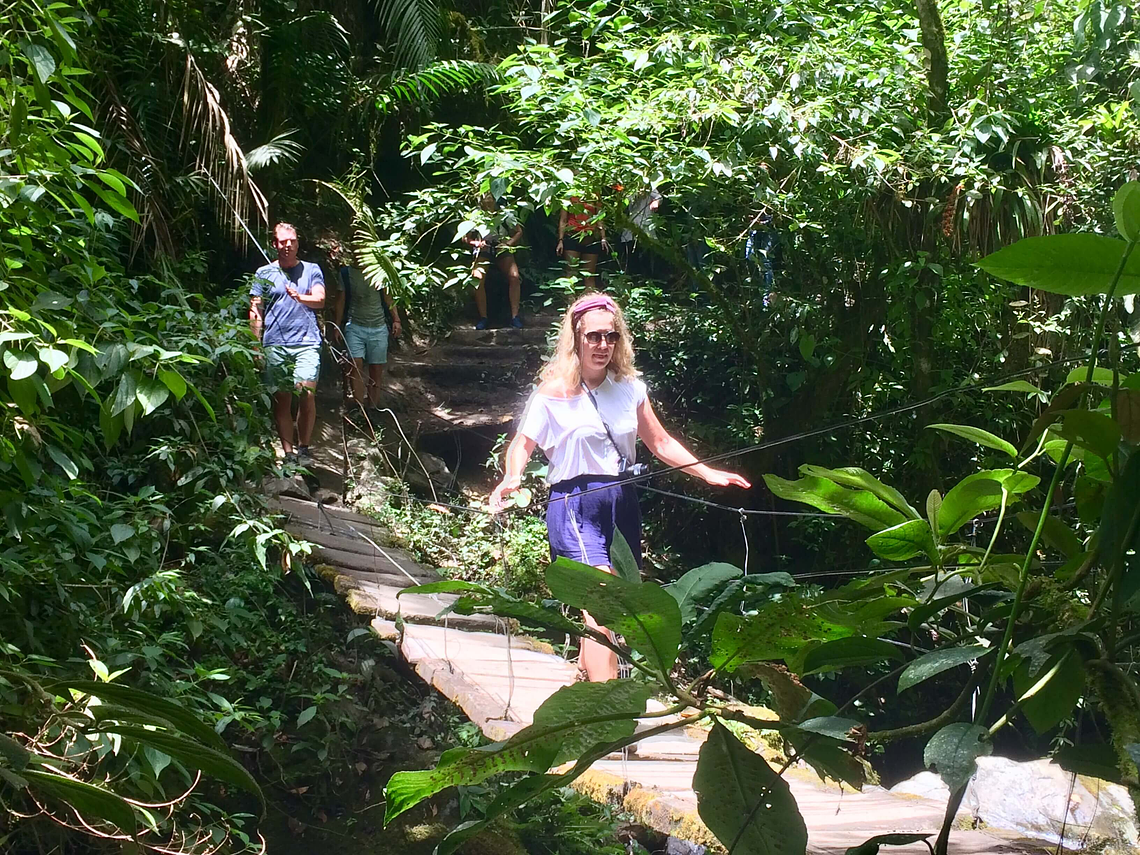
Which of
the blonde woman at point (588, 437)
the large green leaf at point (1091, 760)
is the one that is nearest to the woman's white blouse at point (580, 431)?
the blonde woman at point (588, 437)

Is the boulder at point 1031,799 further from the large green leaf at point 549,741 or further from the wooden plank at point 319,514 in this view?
the wooden plank at point 319,514

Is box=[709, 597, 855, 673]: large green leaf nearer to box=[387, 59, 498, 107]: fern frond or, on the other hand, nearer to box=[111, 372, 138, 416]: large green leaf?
box=[111, 372, 138, 416]: large green leaf

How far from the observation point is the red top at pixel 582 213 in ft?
15.8

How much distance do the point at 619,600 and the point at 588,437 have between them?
2574mm

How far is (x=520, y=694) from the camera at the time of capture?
3.13 m

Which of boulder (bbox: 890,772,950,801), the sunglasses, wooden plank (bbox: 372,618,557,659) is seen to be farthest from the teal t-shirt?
boulder (bbox: 890,772,950,801)

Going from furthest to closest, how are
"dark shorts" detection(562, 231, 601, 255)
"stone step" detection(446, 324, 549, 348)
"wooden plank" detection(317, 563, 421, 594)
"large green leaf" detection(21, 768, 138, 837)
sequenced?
"stone step" detection(446, 324, 549, 348) → "dark shorts" detection(562, 231, 601, 255) → "wooden plank" detection(317, 563, 421, 594) → "large green leaf" detection(21, 768, 138, 837)

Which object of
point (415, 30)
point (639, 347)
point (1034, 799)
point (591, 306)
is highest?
point (415, 30)

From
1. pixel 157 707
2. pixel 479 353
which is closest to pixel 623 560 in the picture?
pixel 157 707

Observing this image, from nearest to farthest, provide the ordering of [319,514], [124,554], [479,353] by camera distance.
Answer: [124,554] → [319,514] → [479,353]

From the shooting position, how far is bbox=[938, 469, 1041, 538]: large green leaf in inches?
25.7

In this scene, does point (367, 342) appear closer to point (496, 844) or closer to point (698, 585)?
point (496, 844)

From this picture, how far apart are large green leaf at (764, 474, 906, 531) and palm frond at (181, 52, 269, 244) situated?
16.7ft

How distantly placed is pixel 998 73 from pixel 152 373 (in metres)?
4.52
